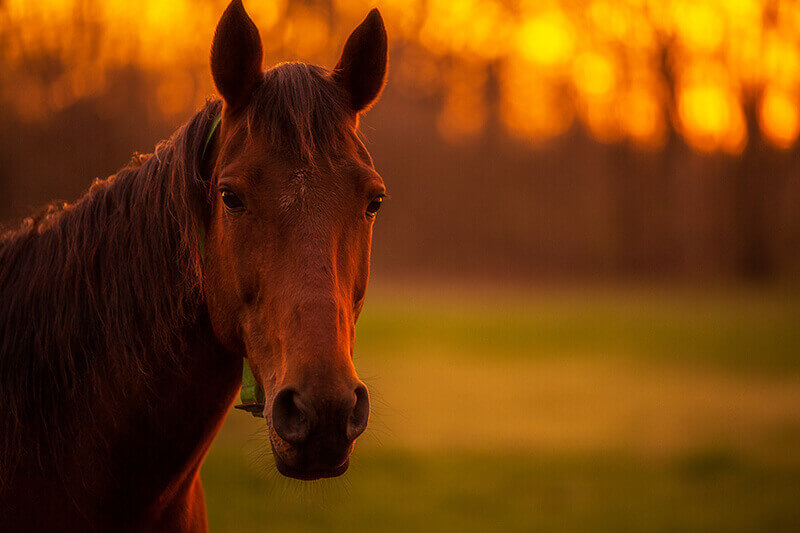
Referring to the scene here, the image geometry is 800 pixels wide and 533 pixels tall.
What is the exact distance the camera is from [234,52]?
2.28 m

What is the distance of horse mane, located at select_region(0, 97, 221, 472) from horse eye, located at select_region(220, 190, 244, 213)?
0.61ft

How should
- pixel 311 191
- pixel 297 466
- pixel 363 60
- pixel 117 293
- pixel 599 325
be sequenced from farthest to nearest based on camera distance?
pixel 599 325, pixel 363 60, pixel 117 293, pixel 311 191, pixel 297 466

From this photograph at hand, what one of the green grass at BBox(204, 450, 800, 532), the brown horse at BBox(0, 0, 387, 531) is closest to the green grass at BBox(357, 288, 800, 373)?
the green grass at BBox(204, 450, 800, 532)

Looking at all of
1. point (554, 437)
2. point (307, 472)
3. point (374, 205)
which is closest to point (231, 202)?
point (374, 205)

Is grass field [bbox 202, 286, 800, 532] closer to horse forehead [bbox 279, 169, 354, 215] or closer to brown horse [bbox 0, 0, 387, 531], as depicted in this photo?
brown horse [bbox 0, 0, 387, 531]

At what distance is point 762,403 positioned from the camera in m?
13.2

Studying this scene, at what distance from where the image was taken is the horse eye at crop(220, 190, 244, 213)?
2170 millimetres

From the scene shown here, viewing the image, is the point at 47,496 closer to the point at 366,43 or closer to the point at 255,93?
the point at 255,93

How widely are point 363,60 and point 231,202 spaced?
755 millimetres

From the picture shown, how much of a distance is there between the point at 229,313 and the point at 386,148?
19538 millimetres

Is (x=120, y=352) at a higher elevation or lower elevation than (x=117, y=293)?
lower

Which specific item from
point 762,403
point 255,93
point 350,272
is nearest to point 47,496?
point 350,272

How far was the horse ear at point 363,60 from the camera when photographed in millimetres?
2494

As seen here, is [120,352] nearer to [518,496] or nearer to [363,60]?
[363,60]
